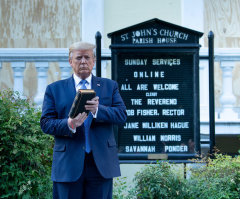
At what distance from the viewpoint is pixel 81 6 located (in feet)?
22.7

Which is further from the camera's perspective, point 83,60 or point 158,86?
point 158,86

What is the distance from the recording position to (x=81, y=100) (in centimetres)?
265

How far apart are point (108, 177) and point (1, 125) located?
5.15 ft

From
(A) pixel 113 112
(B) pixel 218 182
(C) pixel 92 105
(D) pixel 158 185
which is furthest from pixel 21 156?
(B) pixel 218 182

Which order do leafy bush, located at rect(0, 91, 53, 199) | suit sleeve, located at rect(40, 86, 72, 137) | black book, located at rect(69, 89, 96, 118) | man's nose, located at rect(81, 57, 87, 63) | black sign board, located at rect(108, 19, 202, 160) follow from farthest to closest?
black sign board, located at rect(108, 19, 202, 160) → leafy bush, located at rect(0, 91, 53, 199) → man's nose, located at rect(81, 57, 87, 63) → suit sleeve, located at rect(40, 86, 72, 137) → black book, located at rect(69, 89, 96, 118)

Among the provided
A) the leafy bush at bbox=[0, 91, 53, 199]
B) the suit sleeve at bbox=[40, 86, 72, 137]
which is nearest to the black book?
the suit sleeve at bbox=[40, 86, 72, 137]

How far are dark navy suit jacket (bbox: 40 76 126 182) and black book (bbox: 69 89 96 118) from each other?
14cm

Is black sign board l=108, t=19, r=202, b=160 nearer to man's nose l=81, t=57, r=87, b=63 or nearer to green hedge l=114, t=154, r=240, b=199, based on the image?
green hedge l=114, t=154, r=240, b=199

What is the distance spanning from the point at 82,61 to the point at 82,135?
1.62ft

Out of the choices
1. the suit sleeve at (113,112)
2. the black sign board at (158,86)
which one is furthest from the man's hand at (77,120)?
the black sign board at (158,86)

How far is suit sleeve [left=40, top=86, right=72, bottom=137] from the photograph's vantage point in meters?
2.83

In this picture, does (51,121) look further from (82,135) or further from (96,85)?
(96,85)

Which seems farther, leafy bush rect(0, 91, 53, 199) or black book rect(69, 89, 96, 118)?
leafy bush rect(0, 91, 53, 199)

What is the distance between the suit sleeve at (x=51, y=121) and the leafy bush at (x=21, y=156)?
1095 mm
